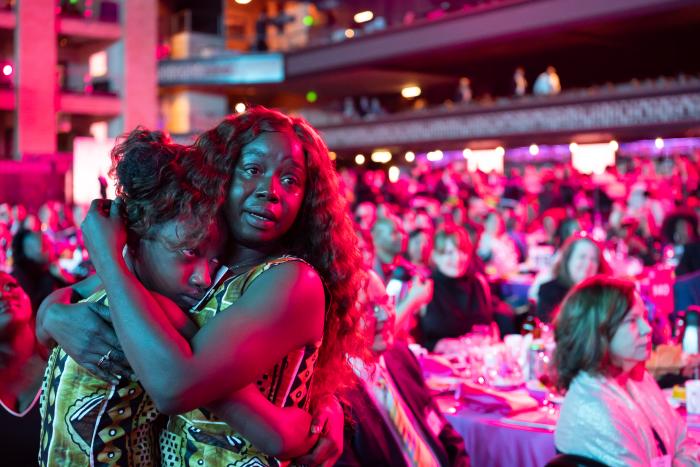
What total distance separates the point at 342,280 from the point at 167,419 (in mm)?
397

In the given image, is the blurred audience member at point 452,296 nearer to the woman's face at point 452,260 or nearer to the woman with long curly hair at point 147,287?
the woman's face at point 452,260

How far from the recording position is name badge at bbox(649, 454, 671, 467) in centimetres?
258

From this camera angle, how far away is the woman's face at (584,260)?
5.18 m

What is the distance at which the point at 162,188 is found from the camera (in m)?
1.40

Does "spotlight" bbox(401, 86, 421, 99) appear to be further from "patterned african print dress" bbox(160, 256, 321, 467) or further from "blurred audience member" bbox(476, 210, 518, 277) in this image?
"patterned african print dress" bbox(160, 256, 321, 467)

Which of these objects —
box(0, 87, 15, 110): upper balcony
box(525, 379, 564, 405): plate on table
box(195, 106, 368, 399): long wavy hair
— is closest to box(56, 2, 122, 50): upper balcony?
box(0, 87, 15, 110): upper balcony

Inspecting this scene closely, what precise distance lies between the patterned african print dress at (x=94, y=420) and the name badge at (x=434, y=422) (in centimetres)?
138

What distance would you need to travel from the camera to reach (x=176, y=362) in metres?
1.25

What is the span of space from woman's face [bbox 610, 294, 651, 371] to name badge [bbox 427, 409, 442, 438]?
1.89 ft

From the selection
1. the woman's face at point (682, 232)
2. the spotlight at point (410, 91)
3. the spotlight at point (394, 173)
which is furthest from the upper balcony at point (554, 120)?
the woman's face at point (682, 232)

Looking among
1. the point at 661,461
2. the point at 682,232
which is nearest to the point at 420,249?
the point at 682,232

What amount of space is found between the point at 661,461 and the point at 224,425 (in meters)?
1.70

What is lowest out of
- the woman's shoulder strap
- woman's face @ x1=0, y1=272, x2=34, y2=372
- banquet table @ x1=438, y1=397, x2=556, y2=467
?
banquet table @ x1=438, y1=397, x2=556, y2=467

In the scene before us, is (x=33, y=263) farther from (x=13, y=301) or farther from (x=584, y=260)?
(x=584, y=260)
